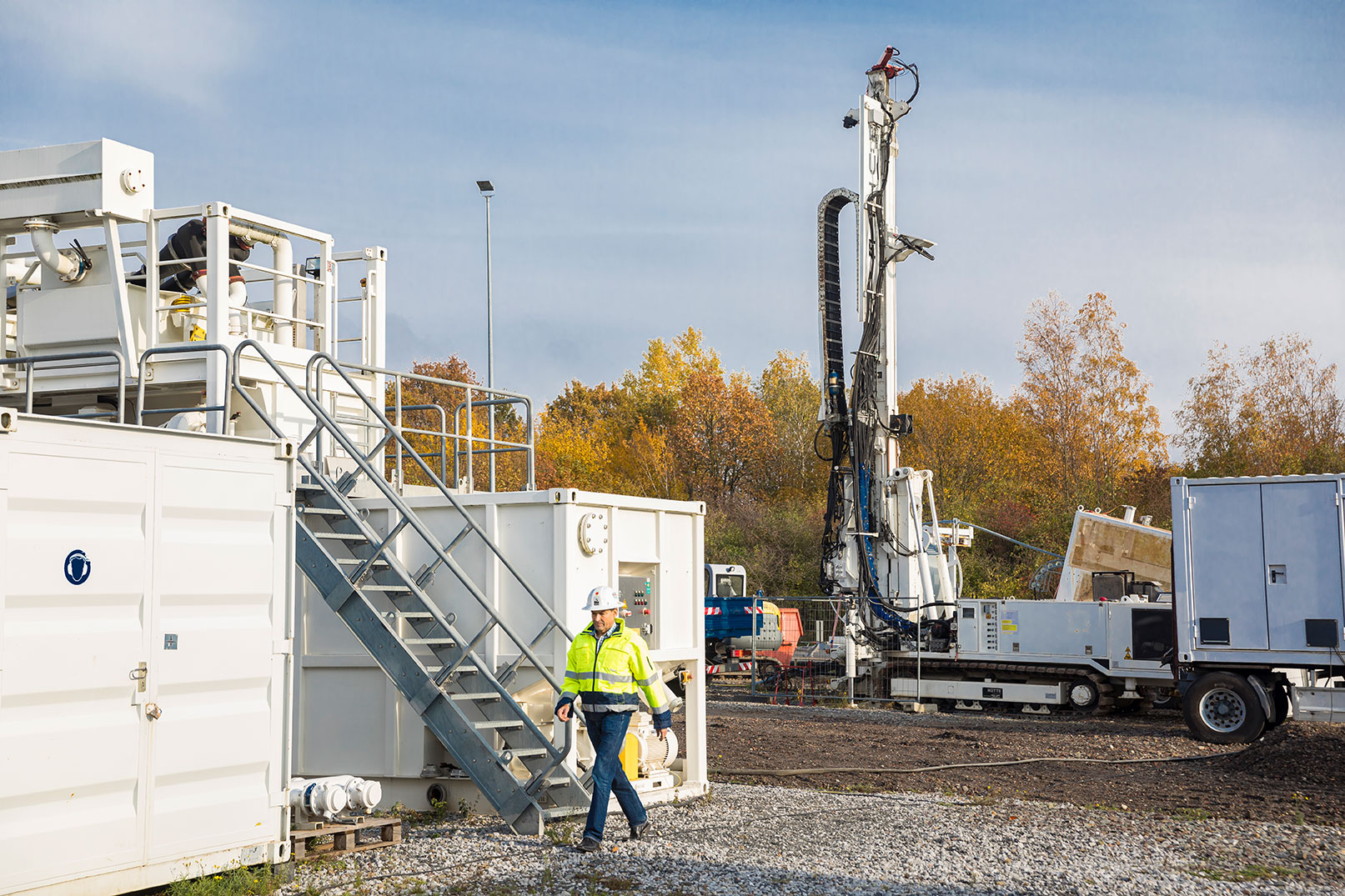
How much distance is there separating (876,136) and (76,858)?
19161mm

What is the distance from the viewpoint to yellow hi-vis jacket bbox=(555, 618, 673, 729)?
29.5 ft

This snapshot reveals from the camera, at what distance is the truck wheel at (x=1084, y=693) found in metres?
20.2


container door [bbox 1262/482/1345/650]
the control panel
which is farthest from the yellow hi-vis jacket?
container door [bbox 1262/482/1345/650]

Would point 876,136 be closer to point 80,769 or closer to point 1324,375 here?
point 80,769

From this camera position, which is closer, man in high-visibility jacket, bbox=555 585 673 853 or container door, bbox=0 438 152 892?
container door, bbox=0 438 152 892

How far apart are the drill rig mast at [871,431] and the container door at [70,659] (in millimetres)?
16445

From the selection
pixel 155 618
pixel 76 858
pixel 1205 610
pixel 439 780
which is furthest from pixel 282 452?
pixel 1205 610

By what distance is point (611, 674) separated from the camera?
354 inches

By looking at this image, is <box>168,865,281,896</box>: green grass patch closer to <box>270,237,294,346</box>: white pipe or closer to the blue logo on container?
the blue logo on container

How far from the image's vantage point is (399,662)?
9.36 meters

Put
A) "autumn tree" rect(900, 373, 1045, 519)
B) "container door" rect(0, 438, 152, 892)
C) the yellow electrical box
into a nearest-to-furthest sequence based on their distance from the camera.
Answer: "container door" rect(0, 438, 152, 892) < the yellow electrical box < "autumn tree" rect(900, 373, 1045, 519)

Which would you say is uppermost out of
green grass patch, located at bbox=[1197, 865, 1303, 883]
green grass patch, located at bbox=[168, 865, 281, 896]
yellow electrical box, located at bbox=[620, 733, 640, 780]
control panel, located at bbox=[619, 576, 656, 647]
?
control panel, located at bbox=[619, 576, 656, 647]

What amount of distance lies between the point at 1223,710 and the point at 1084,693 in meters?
3.94

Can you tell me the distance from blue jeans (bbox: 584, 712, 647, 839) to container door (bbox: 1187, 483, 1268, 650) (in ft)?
32.9
